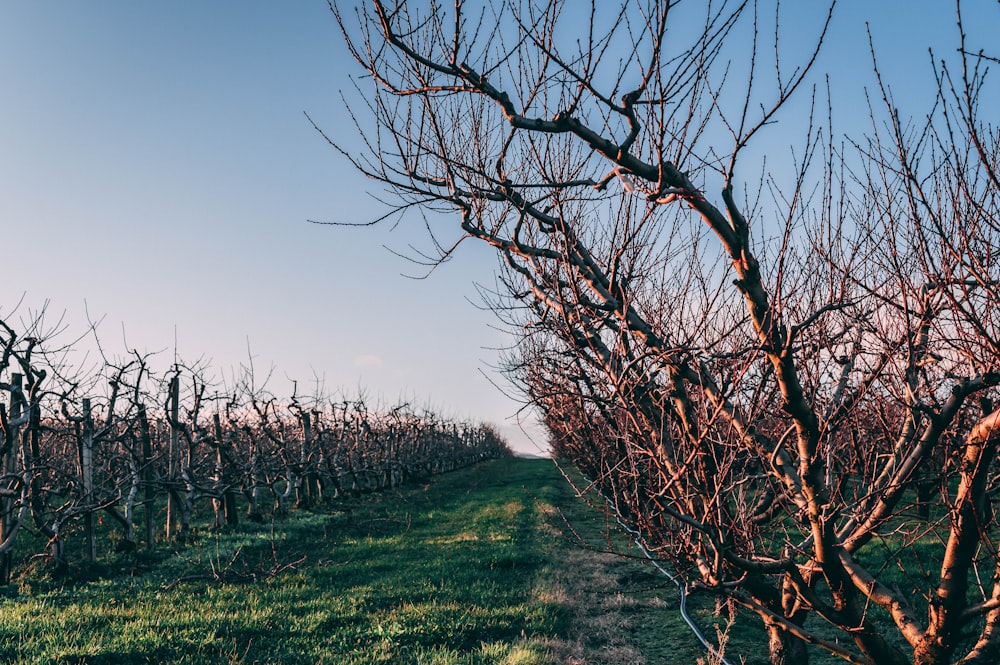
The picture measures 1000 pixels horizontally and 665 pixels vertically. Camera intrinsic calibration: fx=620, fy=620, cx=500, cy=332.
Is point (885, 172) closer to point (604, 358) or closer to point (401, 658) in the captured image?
point (604, 358)

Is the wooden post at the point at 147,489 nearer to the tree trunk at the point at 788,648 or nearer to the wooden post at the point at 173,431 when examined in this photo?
the wooden post at the point at 173,431

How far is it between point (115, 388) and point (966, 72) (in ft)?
41.0

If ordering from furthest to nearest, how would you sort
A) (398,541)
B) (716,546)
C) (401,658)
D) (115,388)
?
(398,541)
(115,388)
(401,658)
(716,546)

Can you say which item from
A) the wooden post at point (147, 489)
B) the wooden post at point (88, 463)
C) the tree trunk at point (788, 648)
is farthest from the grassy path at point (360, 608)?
the tree trunk at point (788, 648)

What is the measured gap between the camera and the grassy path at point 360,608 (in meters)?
5.94

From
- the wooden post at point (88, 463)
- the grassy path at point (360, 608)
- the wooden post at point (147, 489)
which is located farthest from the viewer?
the wooden post at point (147, 489)

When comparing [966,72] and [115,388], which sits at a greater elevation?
[115,388]

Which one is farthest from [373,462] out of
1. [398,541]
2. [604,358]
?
[604,358]

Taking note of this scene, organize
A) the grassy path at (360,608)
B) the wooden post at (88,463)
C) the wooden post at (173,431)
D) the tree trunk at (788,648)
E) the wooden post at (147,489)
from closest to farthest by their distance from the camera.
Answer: the tree trunk at (788,648) < the grassy path at (360,608) < the wooden post at (88,463) < the wooden post at (147,489) < the wooden post at (173,431)

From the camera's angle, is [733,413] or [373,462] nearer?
[733,413]

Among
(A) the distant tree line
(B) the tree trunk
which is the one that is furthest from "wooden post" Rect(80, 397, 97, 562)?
(B) the tree trunk

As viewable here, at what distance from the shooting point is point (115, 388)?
1115 centimetres

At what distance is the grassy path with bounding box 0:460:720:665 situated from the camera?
5.94 meters

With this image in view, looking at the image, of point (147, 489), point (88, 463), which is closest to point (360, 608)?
point (88, 463)
